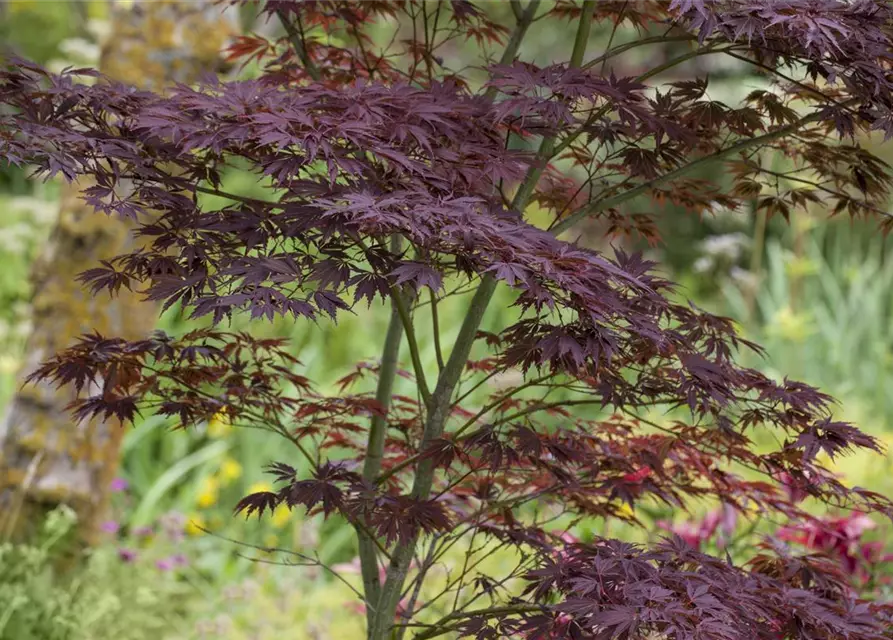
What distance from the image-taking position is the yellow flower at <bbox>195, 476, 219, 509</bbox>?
13.8 ft

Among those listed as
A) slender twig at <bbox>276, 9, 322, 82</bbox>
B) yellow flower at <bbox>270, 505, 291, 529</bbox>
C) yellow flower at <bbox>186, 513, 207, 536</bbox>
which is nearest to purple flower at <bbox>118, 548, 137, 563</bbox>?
yellow flower at <bbox>186, 513, 207, 536</bbox>

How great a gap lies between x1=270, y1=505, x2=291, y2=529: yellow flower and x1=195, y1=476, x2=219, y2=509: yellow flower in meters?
0.27

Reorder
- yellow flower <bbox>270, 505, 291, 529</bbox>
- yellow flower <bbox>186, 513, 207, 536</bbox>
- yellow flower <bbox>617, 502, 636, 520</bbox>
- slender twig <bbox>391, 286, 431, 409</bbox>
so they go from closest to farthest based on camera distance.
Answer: slender twig <bbox>391, 286, 431, 409</bbox> → yellow flower <bbox>617, 502, 636, 520</bbox> → yellow flower <bbox>186, 513, 207, 536</bbox> → yellow flower <bbox>270, 505, 291, 529</bbox>

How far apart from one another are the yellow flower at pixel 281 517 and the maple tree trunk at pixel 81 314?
767 millimetres

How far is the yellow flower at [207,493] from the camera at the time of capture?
420cm

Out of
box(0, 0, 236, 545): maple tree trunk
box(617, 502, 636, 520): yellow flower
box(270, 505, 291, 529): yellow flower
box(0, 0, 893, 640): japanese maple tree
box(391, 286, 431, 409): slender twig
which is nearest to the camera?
box(0, 0, 893, 640): japanese maple tree

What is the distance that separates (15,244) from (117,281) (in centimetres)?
413

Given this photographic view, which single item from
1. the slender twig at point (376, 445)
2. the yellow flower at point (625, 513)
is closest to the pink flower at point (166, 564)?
the slender twig at point (376, 445)

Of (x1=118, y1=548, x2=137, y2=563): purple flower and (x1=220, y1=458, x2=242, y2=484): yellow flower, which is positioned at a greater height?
(x1=220, y1=458, x2=242, y2=484): yellow flower

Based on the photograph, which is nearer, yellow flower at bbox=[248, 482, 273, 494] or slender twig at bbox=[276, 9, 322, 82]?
slender twig at bbox=[276, 9, 322, 82]

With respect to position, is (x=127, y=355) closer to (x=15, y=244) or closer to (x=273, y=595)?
(x=273, y=595)

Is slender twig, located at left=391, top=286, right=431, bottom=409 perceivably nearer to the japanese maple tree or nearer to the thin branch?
the japanese maple tree

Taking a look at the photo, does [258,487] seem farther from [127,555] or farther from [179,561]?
[127,555]

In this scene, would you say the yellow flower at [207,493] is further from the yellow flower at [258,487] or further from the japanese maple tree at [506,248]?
the japanese maple tree at [506,248]
